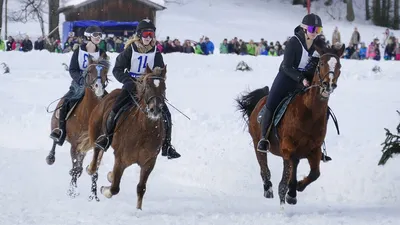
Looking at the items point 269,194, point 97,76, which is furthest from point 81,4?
point 269,194

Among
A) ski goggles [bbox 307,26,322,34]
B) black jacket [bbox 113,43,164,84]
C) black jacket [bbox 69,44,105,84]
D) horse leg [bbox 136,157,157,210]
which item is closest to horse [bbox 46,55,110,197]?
black jacket [bbox 69,44,105,84]

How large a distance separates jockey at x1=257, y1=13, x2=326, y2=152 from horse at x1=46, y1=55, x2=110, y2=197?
2.82 metres

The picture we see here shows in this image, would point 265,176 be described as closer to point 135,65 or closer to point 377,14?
point 135,65

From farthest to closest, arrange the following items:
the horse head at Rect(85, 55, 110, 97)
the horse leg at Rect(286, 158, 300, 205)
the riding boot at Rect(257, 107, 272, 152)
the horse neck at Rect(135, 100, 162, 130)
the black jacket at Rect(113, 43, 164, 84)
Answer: the horse head at Rect(85, 55, 110, 97), the riding boot at Rect(257, 107, 272, 152), the black jacket at Rect(113, 43, 164, 84), the horse neck at Rect(135, 100, 162, 130), the horse leg at Rect(286, 158, 300, 205)

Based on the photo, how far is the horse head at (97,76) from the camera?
1272 cm

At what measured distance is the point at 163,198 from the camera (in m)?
12.9

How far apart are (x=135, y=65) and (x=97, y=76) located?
128 centimetres

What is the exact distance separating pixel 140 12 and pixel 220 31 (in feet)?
24.3

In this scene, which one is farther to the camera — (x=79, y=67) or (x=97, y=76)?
(x=79, y=67)

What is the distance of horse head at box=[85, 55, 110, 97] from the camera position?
501 inches

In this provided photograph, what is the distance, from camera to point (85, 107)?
13391mm

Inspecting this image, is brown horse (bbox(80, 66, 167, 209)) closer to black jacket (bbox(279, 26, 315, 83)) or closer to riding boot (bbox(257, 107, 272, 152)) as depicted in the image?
riding boot (bbox(257, 107, 272, 152))

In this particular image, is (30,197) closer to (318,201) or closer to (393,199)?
(318,201)

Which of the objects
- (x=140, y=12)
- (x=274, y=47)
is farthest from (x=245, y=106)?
(x=140, y=12)
